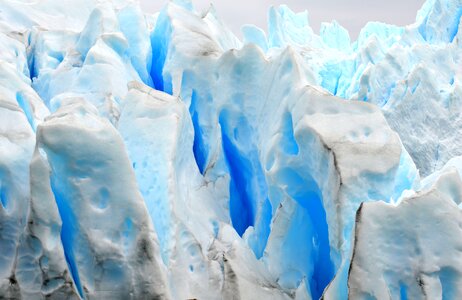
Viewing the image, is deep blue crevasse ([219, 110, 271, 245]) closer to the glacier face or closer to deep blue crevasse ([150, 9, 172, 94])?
the glacier face

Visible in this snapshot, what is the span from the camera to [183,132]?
13.7 feet

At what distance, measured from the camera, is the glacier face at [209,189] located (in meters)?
3.14

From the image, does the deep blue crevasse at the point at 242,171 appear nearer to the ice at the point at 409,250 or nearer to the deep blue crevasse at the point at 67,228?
the ice at the point at 409,250

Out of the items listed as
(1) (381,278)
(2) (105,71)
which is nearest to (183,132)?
(2) (105,71)

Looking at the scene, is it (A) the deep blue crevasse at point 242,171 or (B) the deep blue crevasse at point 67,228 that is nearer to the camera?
(B) the deep blue crevasse at point 67,228

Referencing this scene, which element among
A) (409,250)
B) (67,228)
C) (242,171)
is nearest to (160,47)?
(242,171)

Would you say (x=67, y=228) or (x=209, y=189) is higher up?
(x=67, y=228)

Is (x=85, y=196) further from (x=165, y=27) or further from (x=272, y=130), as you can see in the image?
(x=165, y=27)

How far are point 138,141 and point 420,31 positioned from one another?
32.8 ft

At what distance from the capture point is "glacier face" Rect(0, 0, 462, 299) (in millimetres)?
3145

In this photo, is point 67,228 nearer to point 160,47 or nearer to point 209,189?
point 209,189

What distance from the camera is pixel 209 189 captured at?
14.7ft

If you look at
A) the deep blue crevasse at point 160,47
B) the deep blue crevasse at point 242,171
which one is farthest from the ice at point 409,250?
the deep blue crevasse at point 160,47

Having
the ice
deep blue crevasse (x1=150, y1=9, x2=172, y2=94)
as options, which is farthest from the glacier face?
deep blue crevasse (x1=150, y1=9, x2=172, y2=94)
